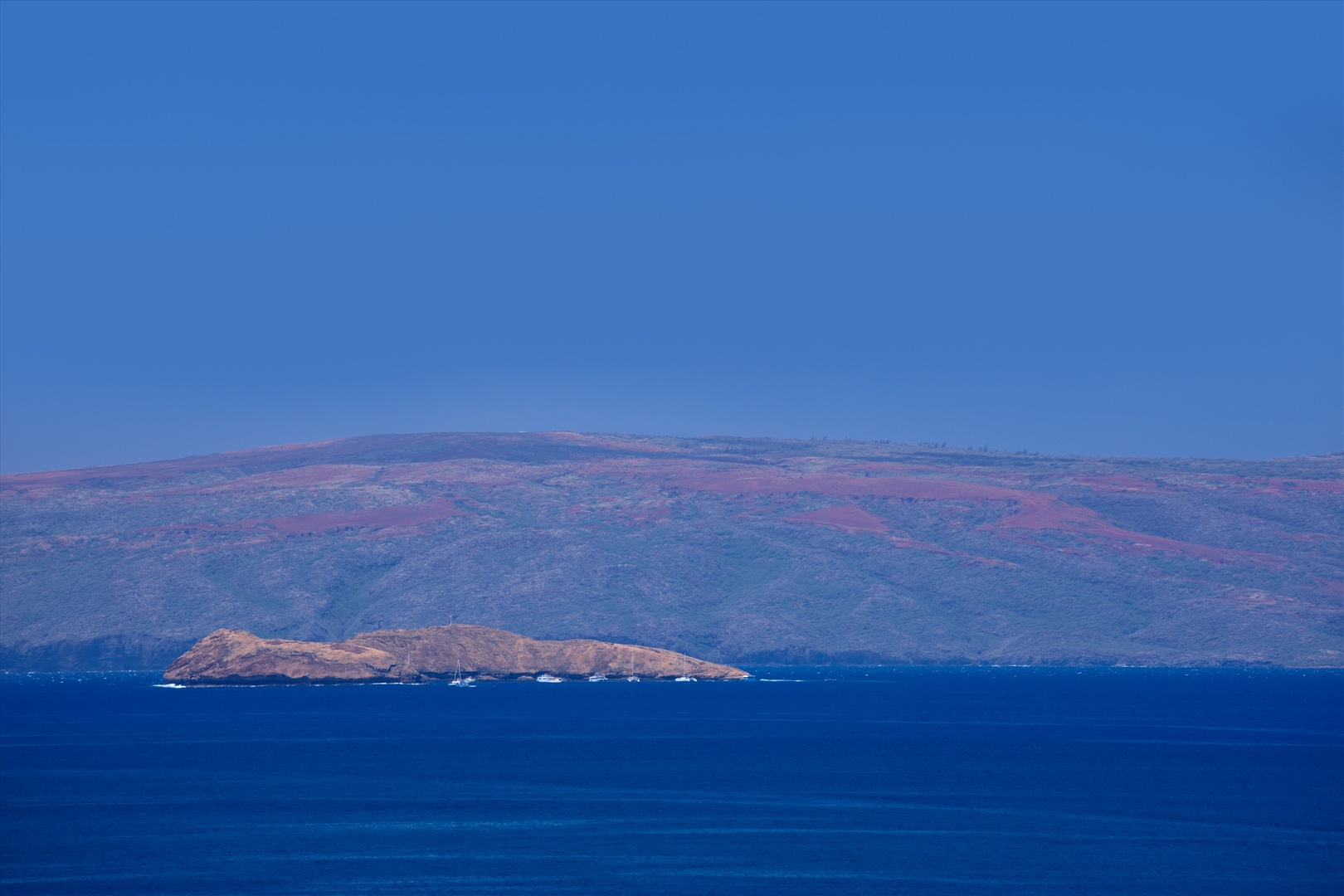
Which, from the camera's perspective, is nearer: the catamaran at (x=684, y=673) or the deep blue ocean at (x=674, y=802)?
the deep blue ocean at (x=674, y=802)

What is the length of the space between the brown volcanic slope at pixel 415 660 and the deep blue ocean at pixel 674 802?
2841cm

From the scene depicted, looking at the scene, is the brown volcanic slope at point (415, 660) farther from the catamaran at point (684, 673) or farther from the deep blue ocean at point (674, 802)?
the deep blue ocean at point (674, 802)

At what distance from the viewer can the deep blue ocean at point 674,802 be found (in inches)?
2072

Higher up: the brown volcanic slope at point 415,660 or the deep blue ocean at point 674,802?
the deep blue ocean at point 674,802

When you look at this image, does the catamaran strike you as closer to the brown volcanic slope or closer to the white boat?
the brown volcanic slope

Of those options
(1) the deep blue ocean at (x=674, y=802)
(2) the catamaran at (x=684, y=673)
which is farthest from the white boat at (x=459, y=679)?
(1) the deep blue ocean at (x=674, y=802)

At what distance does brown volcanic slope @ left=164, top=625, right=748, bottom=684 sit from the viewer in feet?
516

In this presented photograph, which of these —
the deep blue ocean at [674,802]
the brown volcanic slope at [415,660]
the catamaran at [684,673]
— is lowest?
the catamaran at [684,673]

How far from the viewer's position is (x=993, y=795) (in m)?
71.7

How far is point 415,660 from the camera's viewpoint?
171 meters

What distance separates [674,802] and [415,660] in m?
106

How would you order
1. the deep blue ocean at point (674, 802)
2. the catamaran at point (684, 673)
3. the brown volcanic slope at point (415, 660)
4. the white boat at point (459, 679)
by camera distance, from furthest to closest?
the catamaran at point (684, 673) → the white boat at point (459, 679) → the brown volcanic slope at point (415, 660) → the deep blue ocean at point (674, 802)

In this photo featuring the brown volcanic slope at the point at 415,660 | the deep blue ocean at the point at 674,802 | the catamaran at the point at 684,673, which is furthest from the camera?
the catamaran at the point at 684,673

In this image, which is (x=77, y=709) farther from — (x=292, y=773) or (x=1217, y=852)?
(x=1217, y=852)
